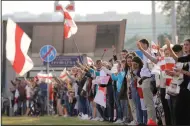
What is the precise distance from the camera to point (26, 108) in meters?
25.7

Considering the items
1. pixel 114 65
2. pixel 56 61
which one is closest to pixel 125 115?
pixel 114 65

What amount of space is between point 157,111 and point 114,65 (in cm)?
296

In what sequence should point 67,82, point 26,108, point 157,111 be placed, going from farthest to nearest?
point 26,108 < point 67,82 < point 157,111

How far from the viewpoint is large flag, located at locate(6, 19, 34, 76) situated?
9.36 metres

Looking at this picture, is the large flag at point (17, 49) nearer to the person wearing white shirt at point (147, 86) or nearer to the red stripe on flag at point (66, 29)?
the person wearing white shirt at point (147, 86)

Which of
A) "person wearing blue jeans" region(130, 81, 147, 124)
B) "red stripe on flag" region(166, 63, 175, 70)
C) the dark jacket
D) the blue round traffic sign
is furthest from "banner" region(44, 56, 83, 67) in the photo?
the dark jacket

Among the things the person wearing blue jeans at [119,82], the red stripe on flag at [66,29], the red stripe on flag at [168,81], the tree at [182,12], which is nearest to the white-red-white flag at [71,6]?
the red stripe on flag at [66,29]

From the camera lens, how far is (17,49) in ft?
31.0

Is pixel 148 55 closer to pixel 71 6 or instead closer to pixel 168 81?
pixel 168 81

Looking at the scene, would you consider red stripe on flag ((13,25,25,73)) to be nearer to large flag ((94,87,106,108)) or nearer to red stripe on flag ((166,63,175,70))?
red stripe on flag ((166,63,175,70))

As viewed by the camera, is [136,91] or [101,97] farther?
[101,97]

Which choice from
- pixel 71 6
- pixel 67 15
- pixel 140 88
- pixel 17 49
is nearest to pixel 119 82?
pixel 140 88

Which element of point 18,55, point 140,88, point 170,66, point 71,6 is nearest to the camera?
point 18,55

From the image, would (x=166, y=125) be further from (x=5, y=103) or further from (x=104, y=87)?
(x=5, y=103)
